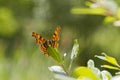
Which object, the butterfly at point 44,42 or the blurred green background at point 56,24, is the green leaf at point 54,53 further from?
the blurred green background at point 56,24

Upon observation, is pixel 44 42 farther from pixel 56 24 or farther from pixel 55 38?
pixel 56 24

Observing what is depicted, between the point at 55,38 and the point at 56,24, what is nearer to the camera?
the point at 55,38

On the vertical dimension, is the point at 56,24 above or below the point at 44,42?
above

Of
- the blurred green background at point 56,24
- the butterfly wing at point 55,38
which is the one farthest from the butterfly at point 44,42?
the blurred green background at point 56,24

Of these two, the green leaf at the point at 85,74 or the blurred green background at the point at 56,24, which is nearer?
the green leaf at the point at 85,74

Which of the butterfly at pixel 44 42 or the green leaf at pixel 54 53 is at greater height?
the butterfly at pixel 44 42

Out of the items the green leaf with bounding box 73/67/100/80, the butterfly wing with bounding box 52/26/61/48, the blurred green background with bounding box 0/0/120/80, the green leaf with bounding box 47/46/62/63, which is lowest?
the green leaf with bounding box 73/67/100/80

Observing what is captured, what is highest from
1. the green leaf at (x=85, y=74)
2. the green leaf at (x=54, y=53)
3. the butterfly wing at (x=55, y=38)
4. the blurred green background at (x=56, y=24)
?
the blurred green background at (x=56, y=24)

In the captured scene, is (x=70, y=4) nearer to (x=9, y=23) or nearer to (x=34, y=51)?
(x=9, y=23)

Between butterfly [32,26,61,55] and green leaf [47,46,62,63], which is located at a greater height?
butterfly [32,26,61,55]

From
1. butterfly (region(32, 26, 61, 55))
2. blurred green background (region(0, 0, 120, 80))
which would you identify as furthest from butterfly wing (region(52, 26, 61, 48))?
blurred green background (region(0, 0, 120, 80))

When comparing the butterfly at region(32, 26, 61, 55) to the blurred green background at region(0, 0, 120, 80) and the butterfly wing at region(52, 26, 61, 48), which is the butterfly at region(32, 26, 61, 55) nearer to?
the butterfly wing at region(52, 26, 61, 48)

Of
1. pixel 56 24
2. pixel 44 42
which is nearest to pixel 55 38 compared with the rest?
pixel 44 42

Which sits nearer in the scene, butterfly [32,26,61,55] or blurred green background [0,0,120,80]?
butterfly [32,26,61,55]
